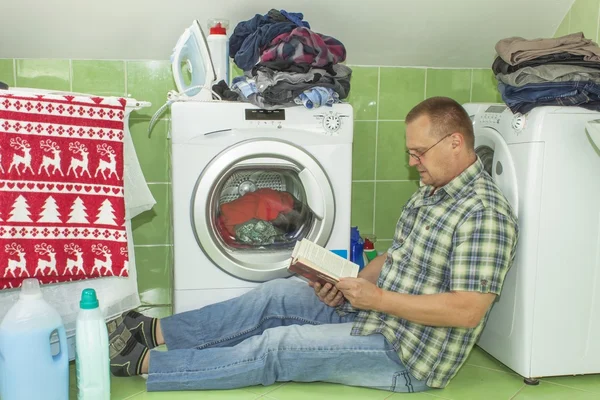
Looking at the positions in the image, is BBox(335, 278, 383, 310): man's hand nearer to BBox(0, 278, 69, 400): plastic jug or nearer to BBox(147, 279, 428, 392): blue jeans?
BBox(147, 279, 428, 392): blue jeans

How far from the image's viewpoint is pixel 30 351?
153 centimetres

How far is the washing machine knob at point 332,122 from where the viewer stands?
A: 6.67 feet

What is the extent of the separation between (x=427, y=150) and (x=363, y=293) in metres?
0.43

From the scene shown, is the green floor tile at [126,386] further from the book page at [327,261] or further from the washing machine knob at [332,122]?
the washing machine knob at [332,122]

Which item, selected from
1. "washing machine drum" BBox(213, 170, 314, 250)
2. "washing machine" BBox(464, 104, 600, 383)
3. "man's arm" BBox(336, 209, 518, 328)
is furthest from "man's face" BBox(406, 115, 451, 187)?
"washing machine drum" BBox(213, 170, 314, 250)

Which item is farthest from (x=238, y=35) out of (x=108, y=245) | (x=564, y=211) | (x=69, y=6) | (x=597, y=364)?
(x=597, y=364)

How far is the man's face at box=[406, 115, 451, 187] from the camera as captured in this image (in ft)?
5.46

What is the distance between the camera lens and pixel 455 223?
62.9 inches

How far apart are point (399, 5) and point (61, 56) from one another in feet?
4.50

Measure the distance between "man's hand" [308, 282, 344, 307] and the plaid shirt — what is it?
95 millimetres

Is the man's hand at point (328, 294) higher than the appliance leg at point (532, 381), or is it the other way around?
the man's hand at point (328, 294)

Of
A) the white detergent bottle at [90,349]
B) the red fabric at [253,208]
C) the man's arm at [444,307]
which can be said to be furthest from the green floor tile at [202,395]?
the red fabric at [253,208]

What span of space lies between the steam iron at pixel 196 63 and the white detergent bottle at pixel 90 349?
2.74 feet

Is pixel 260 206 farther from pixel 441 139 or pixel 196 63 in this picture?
pixel 441 139
